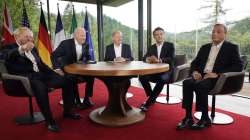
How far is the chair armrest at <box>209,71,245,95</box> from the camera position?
2607 millimetres

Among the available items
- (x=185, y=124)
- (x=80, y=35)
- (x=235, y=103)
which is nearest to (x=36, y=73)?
(x=80, y=35)

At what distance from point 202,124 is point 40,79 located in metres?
2.10

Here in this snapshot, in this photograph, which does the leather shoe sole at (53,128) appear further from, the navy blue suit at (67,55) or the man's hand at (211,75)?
the man's hand at (211,75)

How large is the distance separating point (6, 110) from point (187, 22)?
153 inches

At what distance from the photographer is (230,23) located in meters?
4.26

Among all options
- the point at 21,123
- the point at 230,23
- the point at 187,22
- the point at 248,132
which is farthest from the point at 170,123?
the point at 187,22

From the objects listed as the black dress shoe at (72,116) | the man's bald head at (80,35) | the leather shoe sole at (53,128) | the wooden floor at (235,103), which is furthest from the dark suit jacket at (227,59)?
the leather shoe sole at (53,128)

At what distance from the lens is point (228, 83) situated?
8.76 ft

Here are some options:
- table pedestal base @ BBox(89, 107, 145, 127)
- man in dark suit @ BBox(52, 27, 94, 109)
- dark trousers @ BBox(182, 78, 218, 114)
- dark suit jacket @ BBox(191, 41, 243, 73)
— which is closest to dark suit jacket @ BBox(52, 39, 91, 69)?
man in dark suit @ BBox(52, 27, 94, 109)

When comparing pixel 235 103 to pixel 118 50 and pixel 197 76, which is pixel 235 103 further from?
pixel 118 50

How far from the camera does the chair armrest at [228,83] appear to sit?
2.61m

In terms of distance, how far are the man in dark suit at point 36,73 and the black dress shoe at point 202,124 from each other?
1.54 meters

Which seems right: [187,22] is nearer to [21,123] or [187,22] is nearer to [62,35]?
[62,35]

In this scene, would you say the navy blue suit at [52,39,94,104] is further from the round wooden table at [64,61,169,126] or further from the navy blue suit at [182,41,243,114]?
the navy blue suit at [182,41,243,114]
